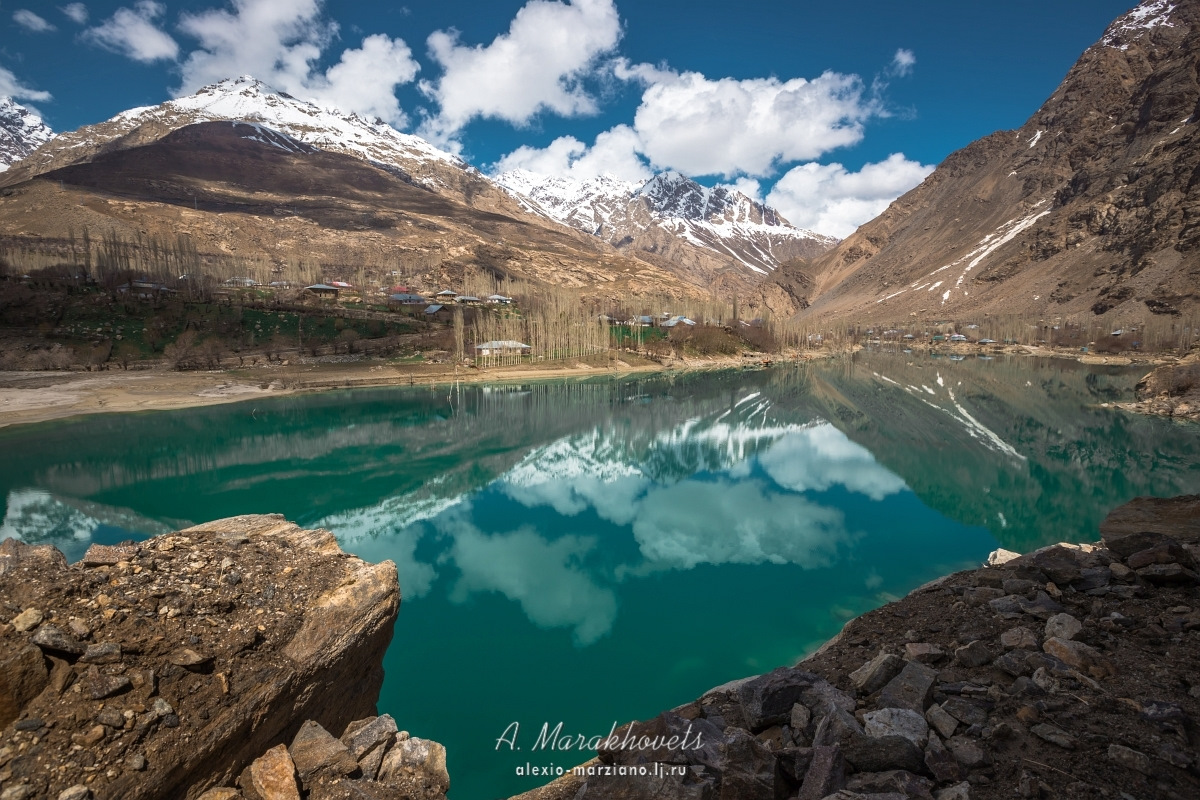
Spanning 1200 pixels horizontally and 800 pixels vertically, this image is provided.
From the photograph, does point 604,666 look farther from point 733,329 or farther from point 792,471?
point 733,329

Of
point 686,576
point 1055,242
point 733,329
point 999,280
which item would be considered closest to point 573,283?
point 733,329

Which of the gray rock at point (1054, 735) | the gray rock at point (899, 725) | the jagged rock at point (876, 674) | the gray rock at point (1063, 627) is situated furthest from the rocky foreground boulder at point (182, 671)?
the gray rock at point (1063, 627)

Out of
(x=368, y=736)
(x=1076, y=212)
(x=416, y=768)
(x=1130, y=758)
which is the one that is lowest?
(x=416, y=768)

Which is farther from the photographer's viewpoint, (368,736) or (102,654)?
(368,736)

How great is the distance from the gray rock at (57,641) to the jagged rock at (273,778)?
148cm

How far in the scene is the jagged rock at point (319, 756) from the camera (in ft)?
13.8

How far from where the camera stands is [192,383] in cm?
4281

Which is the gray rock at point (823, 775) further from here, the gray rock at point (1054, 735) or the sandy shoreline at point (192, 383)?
the sandy shoreline at point (192, 383)

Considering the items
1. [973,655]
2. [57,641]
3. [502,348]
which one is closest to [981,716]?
[973,655]

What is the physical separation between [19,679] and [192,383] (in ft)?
157

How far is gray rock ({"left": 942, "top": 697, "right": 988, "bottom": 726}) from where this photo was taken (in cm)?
454

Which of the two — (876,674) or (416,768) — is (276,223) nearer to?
(416,768)

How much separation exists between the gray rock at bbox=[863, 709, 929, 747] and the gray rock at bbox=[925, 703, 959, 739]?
11 centimetres

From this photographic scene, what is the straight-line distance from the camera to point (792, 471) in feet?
82.6
